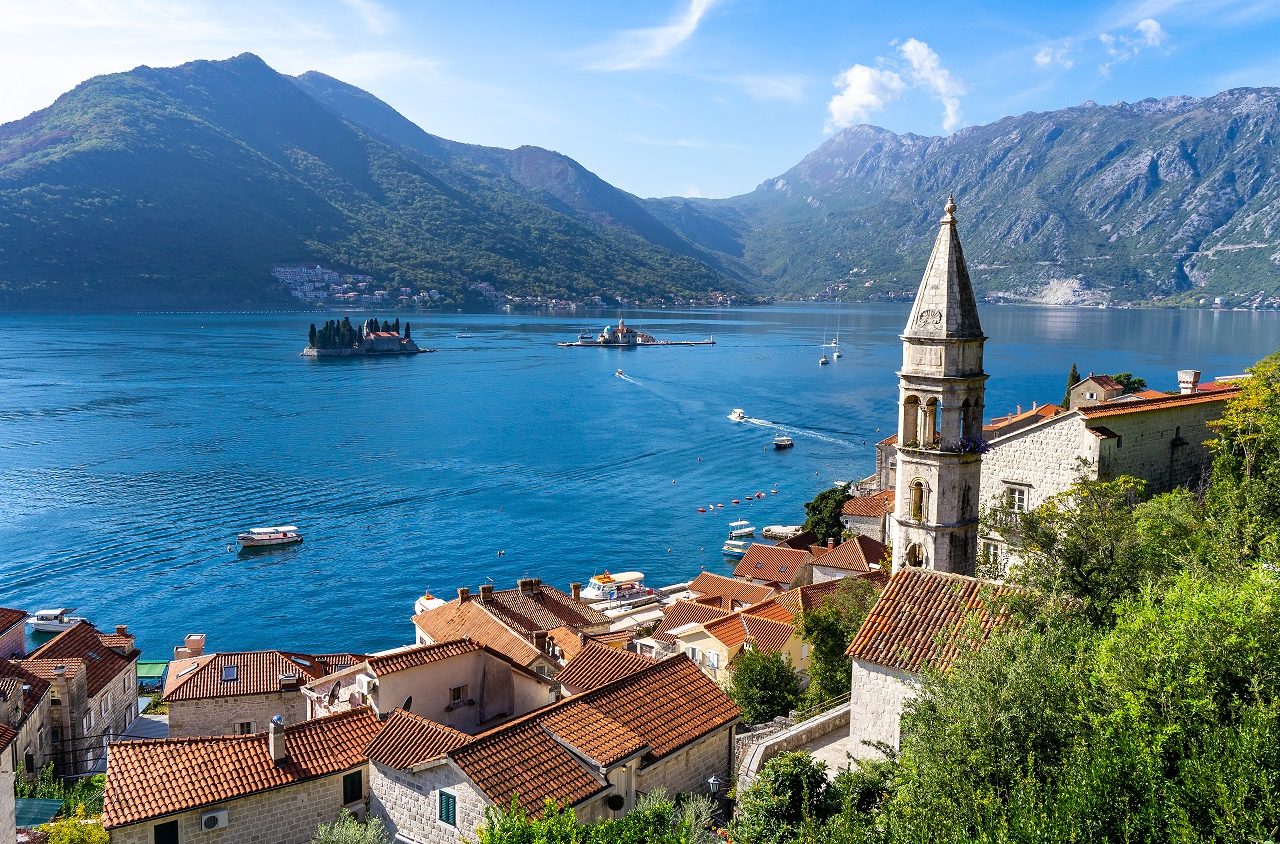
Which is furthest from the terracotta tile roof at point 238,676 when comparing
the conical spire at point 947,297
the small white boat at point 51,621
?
the conical spire at point 947,297

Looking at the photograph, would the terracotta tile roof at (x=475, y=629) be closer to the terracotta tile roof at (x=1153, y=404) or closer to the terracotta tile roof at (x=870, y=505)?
the terracotta tile roof at (x=1153, y=404)

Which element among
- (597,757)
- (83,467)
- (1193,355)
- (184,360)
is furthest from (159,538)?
(1193,355)

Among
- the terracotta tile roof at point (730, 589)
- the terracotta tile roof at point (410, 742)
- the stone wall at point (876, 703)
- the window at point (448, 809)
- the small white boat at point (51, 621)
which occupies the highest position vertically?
the stone wall at point (876, 703)

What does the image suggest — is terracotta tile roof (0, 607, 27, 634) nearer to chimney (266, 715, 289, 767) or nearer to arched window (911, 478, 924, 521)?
chimney (266, 715, 289, 767)

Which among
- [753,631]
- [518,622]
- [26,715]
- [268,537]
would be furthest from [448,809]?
[268,537]

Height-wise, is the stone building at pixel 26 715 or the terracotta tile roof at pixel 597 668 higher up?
the terracotta tile roof at pixel 597 668

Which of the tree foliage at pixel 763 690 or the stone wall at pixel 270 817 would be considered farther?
the tree foliage at pixel 763 690

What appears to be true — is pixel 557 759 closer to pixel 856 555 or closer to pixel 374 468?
pixel 856 555

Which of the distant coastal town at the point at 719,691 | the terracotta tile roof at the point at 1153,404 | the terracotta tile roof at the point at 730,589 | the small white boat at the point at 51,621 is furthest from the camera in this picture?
the terracotta tile roof at the point at 730,589
